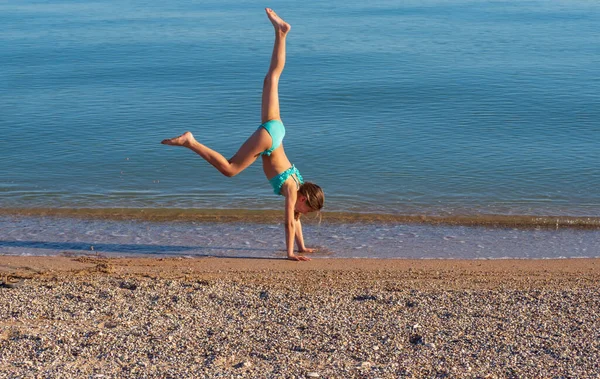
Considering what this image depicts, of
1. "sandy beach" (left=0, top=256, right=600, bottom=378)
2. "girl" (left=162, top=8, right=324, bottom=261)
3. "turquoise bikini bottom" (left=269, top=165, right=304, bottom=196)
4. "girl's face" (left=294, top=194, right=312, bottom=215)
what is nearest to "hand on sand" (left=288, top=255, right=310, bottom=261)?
"girl" (left=162, top=8, right=324, bottom=261)

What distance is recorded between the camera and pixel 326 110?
19.1 metres

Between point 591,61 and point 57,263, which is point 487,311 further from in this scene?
point 591,61

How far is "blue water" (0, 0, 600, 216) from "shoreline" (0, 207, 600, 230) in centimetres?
30

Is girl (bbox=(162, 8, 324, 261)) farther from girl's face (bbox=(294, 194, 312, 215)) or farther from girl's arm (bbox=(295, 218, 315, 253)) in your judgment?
girl's arm (bbox=(295, 218, 315, 253))

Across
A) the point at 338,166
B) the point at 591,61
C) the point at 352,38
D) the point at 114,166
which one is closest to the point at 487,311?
the point at 338,166

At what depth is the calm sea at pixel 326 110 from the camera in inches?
523

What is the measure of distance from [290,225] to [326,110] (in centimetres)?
977

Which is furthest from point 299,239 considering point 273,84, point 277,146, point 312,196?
point 273,84

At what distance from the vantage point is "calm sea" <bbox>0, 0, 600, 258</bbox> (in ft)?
43.6

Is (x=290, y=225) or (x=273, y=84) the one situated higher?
(x=273, y=84)

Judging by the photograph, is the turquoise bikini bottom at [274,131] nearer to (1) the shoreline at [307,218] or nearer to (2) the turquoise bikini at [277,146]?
(2) the turquoise bikini at [277,146]

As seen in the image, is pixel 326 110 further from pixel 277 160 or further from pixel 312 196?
pixel 312 196

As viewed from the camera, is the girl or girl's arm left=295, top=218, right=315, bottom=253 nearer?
the girl

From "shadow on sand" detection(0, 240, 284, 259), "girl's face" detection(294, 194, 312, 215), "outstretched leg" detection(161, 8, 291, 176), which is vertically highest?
"outstretched leg" detection(161, 8, 291, 176)
